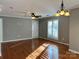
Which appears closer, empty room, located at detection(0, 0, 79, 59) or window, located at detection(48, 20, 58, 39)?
empty room, located at detection(0, 0, 79, 59)

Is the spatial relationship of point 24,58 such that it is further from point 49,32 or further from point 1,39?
A: point 49,32

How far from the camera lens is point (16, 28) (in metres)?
8.48

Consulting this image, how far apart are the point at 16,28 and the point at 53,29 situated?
3.49 meters

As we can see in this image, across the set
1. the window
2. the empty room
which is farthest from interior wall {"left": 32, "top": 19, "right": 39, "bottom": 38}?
the window

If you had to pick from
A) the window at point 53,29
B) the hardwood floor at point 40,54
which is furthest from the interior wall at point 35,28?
the hardwood floor at point 40,54

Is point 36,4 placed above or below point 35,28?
above

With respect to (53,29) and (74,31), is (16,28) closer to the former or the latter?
(53,29)

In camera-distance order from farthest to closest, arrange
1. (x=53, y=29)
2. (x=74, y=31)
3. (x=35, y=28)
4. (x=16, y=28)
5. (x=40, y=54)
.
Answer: (x=35, y=28) < (x=16, y=28) < (x=53, y=29) < (x=74, y=31) < (x=40, y=54)

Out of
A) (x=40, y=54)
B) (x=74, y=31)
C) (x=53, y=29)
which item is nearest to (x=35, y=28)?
(x=53, y=29)

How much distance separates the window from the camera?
7801 mm

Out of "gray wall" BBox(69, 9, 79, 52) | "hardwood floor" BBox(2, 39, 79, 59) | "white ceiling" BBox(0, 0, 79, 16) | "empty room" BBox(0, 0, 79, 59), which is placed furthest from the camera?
"empty room" BBox(0, 0, 79, 59)

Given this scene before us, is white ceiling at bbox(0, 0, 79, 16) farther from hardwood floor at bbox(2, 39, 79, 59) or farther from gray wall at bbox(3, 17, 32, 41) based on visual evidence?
gray wall at bbox(3, 17, 32, 41)

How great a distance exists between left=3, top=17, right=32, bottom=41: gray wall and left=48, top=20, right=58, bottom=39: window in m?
2.12

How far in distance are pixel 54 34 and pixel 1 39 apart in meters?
4.62
